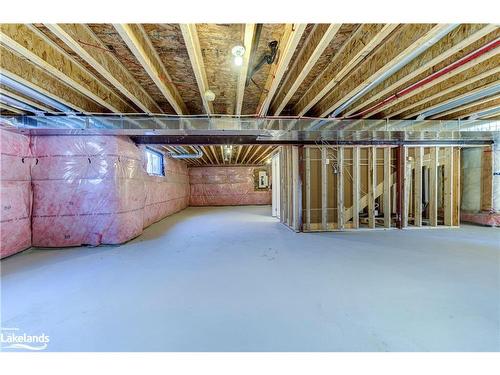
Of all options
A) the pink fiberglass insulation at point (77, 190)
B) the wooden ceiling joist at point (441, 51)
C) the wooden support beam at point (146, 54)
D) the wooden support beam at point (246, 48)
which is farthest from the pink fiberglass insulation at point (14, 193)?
the wooden ceiling joist at point (441, 51)

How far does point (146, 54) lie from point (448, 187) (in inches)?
246

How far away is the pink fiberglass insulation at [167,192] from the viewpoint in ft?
18.2

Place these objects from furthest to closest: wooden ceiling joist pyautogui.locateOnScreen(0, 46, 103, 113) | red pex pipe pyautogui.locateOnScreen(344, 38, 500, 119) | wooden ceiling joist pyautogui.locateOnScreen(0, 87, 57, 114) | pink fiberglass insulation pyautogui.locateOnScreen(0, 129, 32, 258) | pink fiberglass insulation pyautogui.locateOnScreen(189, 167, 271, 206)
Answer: pink fiberglass insulation pyautogui.locateOnScreen(189, 167, 271, 206)
pink fiberglass insulation pyautogui.locateOnScreen(0, 129, 32, 258)
wooden ceiling joist pyautogui.locateOnScreen(0, 87, 57, 114)
wooden ceiling joist pyautogui.locateOnScreen(0, 46, 103, 113)
red pex pipe pyautogui.locateOnScreen(344, 38, 500, 119)

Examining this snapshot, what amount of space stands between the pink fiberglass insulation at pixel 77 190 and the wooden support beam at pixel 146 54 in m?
1.58

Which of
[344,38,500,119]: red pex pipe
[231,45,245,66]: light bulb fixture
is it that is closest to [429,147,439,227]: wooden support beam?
[344,38,500,119]: red pex pipe

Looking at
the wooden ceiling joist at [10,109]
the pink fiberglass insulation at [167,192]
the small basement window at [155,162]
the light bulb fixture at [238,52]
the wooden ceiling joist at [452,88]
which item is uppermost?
the wooden ceiling joist at [452,88]

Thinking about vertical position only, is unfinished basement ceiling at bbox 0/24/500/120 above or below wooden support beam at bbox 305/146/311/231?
above

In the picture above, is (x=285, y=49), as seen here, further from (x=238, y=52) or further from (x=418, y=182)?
(x=418, y=182)

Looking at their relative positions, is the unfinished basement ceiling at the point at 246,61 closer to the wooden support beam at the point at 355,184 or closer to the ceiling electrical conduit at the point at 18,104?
the ceiling electrical conduit at the point at 18,104

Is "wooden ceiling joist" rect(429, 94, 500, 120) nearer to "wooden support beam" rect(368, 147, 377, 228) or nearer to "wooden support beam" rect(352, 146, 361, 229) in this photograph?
"wooden support beam" rect(368, 147, 377, 228)

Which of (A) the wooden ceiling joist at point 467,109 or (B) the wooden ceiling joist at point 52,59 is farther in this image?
(A) the wooden ceiling joist at point 467,109

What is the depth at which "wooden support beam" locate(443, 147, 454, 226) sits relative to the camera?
4707 millimetres

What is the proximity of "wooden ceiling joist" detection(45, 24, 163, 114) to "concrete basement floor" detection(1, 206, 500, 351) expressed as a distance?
2187 mm
